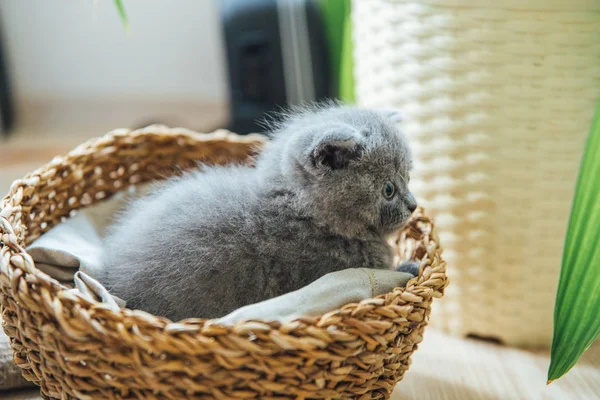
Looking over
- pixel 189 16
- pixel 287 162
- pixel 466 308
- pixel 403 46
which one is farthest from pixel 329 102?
pixel 189 16

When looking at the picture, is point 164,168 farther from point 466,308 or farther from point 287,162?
point 466,308

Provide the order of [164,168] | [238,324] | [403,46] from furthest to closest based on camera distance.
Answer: [164,168] < [403,46] < [238,324]

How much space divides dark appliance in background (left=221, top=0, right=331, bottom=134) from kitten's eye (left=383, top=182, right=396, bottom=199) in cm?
84

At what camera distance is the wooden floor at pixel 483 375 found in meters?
1.05

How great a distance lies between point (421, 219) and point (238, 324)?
0.50 meters

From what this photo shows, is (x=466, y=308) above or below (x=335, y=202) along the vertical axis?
below

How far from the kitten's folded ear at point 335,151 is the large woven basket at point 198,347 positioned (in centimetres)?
21

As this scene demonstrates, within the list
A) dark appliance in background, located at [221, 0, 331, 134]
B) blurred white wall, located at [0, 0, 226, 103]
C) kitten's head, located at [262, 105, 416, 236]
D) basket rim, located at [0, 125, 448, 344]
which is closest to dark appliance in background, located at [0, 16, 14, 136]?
blurred white wall, located at [0, 0, 226, 103]

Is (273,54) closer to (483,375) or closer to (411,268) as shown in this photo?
(411,268)

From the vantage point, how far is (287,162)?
94cm

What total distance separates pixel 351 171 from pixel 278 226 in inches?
5.9

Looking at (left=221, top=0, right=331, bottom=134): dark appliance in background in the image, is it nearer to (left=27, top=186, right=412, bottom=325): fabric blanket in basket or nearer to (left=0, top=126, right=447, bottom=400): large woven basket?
(left=27, top=186, right=412, bottom=325): fabric blanket in basket

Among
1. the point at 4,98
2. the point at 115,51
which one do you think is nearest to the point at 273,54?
the point at 115,51

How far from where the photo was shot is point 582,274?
0.84 m
